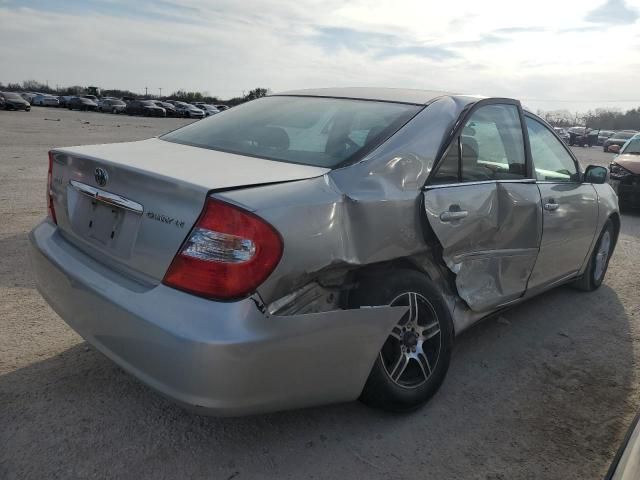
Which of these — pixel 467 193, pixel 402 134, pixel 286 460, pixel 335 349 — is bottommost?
pixel 286 460

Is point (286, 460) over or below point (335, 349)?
below

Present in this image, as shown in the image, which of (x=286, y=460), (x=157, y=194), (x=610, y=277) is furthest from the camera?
(x=610, y=277)

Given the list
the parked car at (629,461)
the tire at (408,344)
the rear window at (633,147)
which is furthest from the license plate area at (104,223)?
the rear window at (633,147)

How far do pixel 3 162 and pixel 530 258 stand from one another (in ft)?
35.8

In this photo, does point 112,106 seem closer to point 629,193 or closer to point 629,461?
point 629,193

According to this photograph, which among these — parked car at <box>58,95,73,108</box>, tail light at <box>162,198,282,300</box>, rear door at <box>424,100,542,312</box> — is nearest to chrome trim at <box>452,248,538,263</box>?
rear door at <box>424,100,542,312</box>

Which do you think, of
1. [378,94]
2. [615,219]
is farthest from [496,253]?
[615,219]

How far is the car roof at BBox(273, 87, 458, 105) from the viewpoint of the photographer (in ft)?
10.8

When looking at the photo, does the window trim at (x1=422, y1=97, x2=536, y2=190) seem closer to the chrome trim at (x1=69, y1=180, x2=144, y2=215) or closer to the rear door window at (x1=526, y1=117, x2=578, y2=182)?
the rear door window at (x1=526, y1=117, x2=578, y2=182)

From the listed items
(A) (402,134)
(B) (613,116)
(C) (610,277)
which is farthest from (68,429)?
(B) (613,116)

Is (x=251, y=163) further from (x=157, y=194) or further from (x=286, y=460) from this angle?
(x=286, y=460)

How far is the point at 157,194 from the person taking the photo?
230 centimetres

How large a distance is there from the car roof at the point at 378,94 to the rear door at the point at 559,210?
101 cm

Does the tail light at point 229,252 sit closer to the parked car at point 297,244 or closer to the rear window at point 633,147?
the parked car at point 297,244
